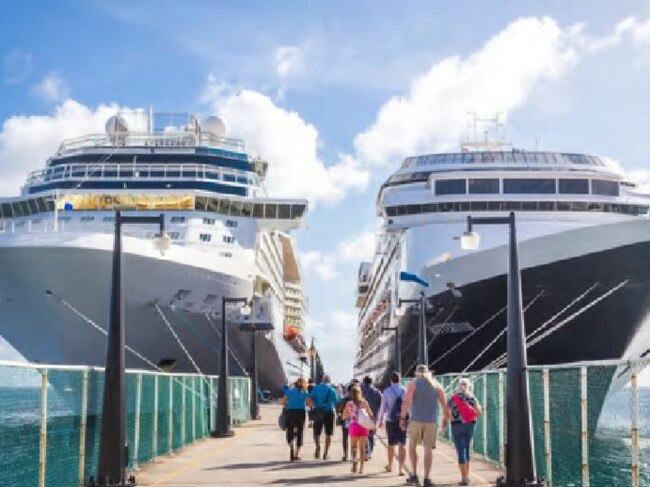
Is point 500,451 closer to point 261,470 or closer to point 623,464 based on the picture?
point 261,470

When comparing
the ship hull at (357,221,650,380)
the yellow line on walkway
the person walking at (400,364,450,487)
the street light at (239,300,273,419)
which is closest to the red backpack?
the person walking at (400,364,450,487)

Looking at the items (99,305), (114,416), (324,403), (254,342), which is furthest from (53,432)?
(254,342)

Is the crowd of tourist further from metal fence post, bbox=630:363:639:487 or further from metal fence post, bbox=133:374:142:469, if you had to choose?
metal fence post, bbox=630:363:639:487

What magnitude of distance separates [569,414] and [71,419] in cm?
631

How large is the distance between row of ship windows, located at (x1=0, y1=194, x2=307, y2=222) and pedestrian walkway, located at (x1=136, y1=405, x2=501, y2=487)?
18203mm

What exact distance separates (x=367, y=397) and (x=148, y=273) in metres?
13.8

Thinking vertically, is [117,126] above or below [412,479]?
above

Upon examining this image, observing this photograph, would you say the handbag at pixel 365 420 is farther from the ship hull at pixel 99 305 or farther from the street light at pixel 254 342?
the street light at pixel 254 342

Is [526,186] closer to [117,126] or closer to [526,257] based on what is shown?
[526,257]

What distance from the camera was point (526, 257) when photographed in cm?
2547

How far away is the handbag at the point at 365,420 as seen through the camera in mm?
13312

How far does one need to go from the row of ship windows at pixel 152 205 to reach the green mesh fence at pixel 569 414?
791 inches

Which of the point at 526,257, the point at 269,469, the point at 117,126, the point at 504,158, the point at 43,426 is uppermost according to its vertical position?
the point at 117,126

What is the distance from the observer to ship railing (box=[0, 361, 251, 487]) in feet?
31.0
